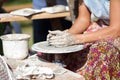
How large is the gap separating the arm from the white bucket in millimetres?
431

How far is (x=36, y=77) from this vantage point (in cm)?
218

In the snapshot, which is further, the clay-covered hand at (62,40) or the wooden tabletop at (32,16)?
the wooden tabletop at (32,16)

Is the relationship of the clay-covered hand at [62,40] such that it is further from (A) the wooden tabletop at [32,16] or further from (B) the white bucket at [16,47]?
(A) the wooden tabletop at [32,16]

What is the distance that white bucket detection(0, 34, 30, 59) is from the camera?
250cm

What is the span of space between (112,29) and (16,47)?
0.69 meters

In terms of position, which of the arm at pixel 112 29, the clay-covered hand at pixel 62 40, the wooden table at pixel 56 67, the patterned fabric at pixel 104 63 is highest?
the arm at pixel 112 29

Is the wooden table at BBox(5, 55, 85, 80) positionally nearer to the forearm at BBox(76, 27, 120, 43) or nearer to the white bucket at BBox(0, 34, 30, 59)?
the white bucket at BBox(0, 34, 30, 59)

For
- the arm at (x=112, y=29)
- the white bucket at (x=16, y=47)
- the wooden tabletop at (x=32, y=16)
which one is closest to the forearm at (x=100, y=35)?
the arm at (x=112, y=29)

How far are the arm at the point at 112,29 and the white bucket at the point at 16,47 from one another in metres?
0.43

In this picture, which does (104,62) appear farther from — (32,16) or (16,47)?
(32,16)

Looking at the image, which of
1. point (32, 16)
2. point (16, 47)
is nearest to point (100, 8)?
point (16, 47)

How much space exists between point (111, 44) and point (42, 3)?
5.54 feet

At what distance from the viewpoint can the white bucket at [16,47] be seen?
2.50 meters

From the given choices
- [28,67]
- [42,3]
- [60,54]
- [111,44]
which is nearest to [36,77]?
[28,67]
